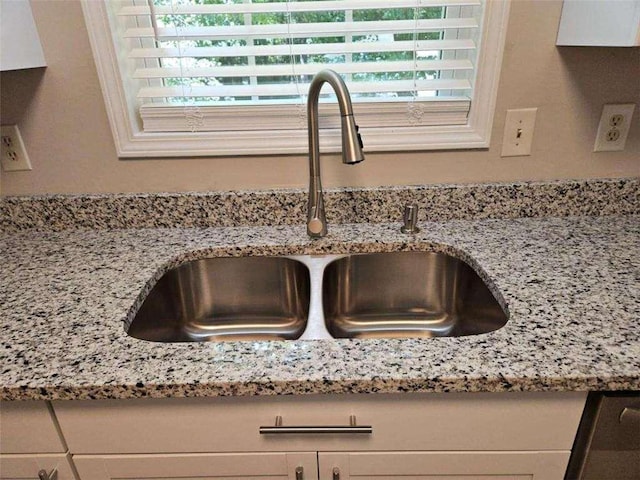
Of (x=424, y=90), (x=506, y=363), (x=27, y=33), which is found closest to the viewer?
(x=506, y=363)

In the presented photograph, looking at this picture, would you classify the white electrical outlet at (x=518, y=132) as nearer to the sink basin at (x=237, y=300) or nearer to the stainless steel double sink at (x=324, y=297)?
the stainless steel double sink at (x=324, y=297)

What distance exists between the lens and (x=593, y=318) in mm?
745

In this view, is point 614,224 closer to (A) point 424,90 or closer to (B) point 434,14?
(A) point 424,90

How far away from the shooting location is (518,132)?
1.07 metres

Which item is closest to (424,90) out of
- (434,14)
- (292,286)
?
(434,14)

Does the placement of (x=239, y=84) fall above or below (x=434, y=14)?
below

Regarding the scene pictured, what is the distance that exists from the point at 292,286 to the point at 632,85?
970 millimetres

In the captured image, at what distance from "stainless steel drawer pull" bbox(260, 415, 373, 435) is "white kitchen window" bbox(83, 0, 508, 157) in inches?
26.6

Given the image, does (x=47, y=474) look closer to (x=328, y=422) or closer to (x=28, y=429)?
(x=28, y=429)

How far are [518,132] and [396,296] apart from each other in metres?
0.52

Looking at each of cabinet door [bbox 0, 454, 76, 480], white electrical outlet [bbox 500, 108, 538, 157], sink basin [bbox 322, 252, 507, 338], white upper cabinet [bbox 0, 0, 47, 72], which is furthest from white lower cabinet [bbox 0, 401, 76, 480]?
white electrical outlet [bbox 500, 108, 538, 157]

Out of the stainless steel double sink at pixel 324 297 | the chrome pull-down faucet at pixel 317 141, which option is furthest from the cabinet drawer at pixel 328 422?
the chrome pull-down faucet at pixel 317 141

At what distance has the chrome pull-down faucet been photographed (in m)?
0.84

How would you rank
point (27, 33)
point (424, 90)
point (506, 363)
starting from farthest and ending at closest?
point (424, 90) < point (27, 33) < point (506, 363)
